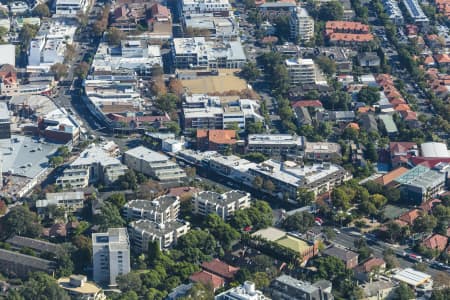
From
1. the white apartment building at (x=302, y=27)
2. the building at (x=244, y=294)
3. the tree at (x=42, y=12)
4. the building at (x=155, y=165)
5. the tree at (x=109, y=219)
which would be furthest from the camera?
the tree at (x=42, y=12)

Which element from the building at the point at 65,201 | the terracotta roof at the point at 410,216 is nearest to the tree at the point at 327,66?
the terracotta roof at the point at 410,216

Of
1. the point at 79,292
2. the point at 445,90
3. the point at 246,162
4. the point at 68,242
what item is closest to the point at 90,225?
the point at 68,242

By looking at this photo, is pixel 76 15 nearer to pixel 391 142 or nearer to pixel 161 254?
pixel 391 142

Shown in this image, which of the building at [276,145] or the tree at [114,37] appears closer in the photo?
the building at [276,145]

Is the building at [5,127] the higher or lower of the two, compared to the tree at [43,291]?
higher

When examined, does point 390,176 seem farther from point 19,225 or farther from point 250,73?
point 19,225

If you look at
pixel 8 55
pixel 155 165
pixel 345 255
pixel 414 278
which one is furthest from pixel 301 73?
pixel 414 278

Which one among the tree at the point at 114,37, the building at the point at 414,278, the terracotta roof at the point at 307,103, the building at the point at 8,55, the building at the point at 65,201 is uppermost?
the tree at the point at 114,37

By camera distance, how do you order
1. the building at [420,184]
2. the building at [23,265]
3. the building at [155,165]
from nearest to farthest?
the building at [23,265], the building at [420,184], the building at [155,165]

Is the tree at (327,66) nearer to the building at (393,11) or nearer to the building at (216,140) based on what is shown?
the building at (393,11)
